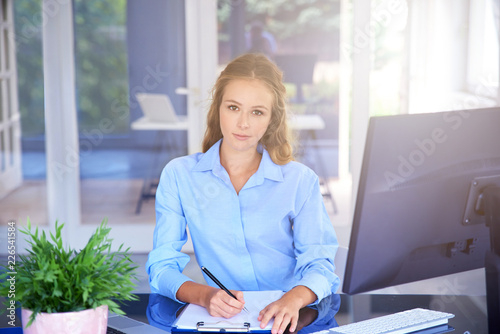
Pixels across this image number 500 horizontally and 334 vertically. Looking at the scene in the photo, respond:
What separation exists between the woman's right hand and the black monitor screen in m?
0.22

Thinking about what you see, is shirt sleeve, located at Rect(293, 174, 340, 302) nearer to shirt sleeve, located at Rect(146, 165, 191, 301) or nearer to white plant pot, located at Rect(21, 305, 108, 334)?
shirt sleeve, located at Rect(146, 165, 191, 301)

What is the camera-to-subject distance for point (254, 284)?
1557 mm

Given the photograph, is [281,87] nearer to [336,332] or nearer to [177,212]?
[177,212]

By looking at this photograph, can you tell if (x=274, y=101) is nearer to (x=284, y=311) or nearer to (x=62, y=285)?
(x=284, y=311)

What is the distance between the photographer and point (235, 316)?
1.18 meters

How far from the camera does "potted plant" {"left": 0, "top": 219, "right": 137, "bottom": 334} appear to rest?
90cm

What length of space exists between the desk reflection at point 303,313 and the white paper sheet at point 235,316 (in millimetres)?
29

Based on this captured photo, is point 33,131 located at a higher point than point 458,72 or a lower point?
lower

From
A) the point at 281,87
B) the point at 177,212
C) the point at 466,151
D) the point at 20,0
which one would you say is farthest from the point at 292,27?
the point at 466,151

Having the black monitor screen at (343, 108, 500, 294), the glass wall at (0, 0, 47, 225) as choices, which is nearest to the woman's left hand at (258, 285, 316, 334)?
the black monitor screen at (343, 108, 500, 294)

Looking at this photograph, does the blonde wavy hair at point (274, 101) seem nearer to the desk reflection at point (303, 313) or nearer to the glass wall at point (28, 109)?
the desk reflection at point (303, 313)

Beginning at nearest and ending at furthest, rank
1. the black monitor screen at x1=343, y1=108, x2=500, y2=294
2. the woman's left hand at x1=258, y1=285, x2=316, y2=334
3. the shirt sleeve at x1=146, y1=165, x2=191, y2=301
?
the black monitor screen at x1=343, y1=108, x2=500, y2=294, the woman's left hand at x1=258, y1=285, x2=316, y2=334, the shirt sleeve at x1=146, y1=165, x2=191, y2=301

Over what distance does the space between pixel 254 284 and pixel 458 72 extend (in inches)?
121

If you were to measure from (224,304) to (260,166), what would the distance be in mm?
491
